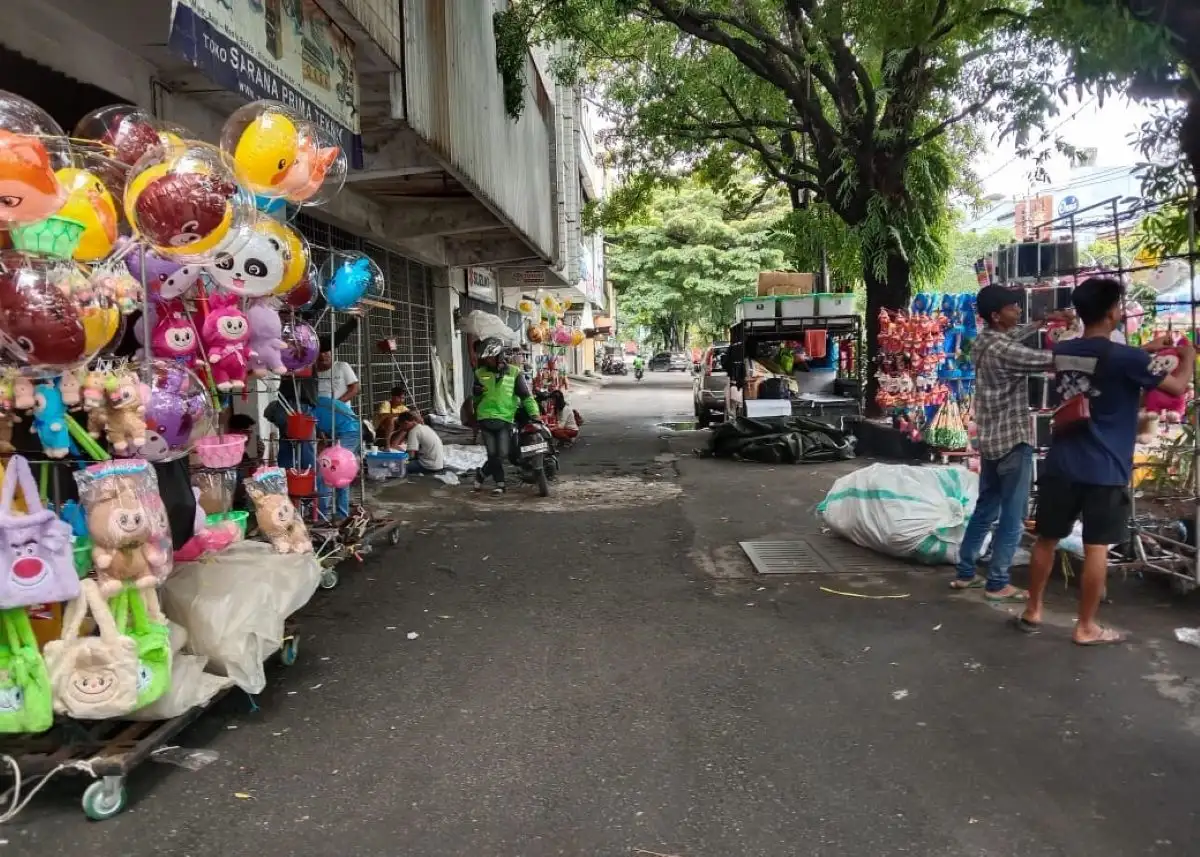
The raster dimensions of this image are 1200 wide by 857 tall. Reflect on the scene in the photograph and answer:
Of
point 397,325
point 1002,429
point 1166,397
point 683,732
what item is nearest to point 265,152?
point 683,732

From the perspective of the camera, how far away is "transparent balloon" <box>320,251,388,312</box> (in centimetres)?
629

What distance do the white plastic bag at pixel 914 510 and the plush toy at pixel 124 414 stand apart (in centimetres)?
489

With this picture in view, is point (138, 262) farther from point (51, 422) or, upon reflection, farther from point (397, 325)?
point (397, 325)

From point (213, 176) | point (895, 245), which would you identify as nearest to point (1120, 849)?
point (213, 176)

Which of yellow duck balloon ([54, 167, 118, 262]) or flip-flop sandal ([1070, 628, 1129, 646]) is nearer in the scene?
yellow duck balloon ([54, 167, 118, 262])

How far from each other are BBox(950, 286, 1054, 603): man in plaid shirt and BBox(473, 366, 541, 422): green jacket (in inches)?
210

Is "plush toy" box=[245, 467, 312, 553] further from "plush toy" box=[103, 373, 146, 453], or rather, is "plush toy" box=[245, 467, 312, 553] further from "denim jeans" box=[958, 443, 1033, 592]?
"denim jeans" box=[958, 443, 1033, 592]

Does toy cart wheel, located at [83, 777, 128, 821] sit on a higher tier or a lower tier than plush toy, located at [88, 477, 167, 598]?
lower

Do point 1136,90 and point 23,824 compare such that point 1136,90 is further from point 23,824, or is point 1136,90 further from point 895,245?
point 895,245

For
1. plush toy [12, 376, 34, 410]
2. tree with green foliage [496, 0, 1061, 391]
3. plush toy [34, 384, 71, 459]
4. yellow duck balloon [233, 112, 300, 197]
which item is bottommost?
plush toy [34, 384, 71, 459]

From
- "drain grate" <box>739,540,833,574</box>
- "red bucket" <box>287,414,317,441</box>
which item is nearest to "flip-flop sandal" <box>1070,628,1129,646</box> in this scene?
"drain grate" <box>739,540,833,574</box>

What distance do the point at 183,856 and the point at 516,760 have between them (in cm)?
120

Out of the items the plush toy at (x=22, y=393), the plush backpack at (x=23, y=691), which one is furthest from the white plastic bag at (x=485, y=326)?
the plush backpack at (x=23, y=691)

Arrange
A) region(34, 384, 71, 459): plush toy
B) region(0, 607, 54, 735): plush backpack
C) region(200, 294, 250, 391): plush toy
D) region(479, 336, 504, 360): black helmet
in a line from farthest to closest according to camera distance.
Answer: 1. region(479, 336, 504, 360): black helmet
2. region(200, 294, 250, 391): plush toy
3. region(34, 384, 71, 459): plush toy
4. region(0, 607, 54, 735): plush backpack
